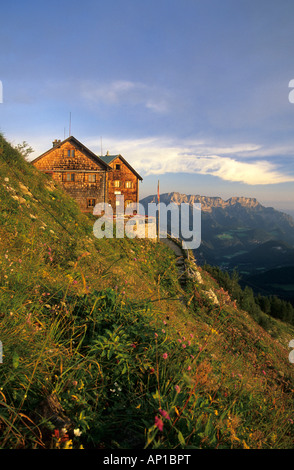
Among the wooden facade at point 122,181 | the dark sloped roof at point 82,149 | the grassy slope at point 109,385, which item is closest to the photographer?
the grassy slope at point 109,385

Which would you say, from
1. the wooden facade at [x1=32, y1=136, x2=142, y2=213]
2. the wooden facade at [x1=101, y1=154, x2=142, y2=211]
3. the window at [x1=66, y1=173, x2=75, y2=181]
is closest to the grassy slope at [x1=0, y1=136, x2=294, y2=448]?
the wooden facade at [x1=32, y1=136, x2=142, y2=213]

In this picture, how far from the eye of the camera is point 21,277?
3355 millimetres

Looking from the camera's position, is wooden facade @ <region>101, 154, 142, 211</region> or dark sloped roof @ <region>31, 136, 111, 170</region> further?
wooden facade @ <region>101, 154, 142, 211</region>

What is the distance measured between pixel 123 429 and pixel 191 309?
444 inches

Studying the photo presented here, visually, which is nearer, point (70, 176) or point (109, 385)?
point (109, 385)

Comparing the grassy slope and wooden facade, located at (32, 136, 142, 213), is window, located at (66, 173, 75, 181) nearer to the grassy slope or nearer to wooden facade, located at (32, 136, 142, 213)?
wooden facade, located at (32, 136, 142, 213)

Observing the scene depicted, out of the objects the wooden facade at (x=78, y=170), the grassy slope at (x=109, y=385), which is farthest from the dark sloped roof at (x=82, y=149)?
the grassy slope at (x=109, y=385)

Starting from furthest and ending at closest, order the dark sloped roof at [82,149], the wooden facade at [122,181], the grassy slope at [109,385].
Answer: the wooden facade at [122,181]
the dark sloped roof at [82,149]
the grassy slope at [109,385]

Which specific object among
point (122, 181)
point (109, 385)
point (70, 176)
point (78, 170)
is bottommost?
point (109, 385)

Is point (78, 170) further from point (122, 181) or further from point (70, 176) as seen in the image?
point (122, 181)

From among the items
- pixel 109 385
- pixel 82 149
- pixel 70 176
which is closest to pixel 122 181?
pixel 82 149

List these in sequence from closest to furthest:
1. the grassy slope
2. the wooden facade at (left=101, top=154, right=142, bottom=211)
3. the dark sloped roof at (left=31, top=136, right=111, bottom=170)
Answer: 1. the grassy slope
2. the dark sloped roof at (left=31, top=136, right=111, bottom=170)
3. the wooden facade at (left=101, top=154, right=142, bottom=211)

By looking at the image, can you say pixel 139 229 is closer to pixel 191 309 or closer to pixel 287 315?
pixel 191 309

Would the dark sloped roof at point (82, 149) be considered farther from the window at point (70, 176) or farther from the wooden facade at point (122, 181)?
the wooden facade at point (122, 181)
